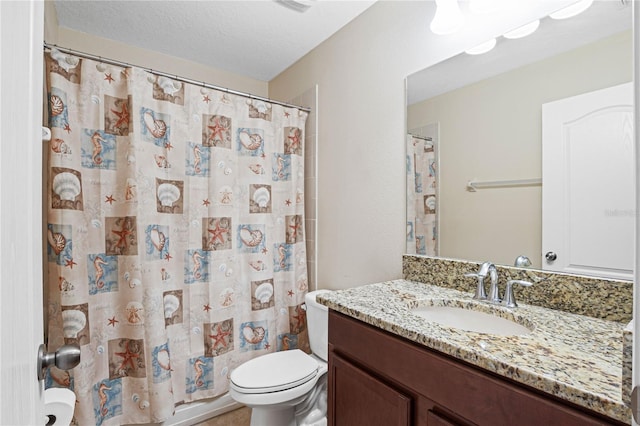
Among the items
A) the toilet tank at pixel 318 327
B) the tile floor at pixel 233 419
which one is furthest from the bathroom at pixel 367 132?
the tile floor at pixel 233 419

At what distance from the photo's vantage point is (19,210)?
1.36ft

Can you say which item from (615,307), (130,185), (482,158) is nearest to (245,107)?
(130,185)

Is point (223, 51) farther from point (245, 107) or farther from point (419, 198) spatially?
point (419, 198)

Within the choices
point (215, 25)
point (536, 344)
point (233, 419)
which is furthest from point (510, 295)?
point (215, 25)

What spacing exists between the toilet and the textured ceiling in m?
1.75

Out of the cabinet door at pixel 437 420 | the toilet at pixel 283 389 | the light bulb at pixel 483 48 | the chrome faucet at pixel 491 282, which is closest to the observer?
the cabinet door at pixel 437 420

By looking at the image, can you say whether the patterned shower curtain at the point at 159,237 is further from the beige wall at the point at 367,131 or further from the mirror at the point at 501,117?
the mirror at the point at 501,117

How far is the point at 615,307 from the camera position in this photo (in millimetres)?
939

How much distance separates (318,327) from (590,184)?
4.72 ft

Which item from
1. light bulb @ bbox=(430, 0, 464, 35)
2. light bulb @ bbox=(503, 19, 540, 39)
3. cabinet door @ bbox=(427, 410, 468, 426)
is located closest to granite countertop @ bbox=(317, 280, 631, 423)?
cabinet door @ bbox=(427, 410, 468, 426)

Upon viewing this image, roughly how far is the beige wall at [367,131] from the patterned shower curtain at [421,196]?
0.16ft

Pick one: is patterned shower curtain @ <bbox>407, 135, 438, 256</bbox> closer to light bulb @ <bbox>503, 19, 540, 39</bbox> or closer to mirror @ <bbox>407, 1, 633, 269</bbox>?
mirror @ <bbox>407, 1, 633, 269</bbox>

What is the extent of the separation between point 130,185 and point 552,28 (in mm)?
1949

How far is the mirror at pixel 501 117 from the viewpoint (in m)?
1.02
